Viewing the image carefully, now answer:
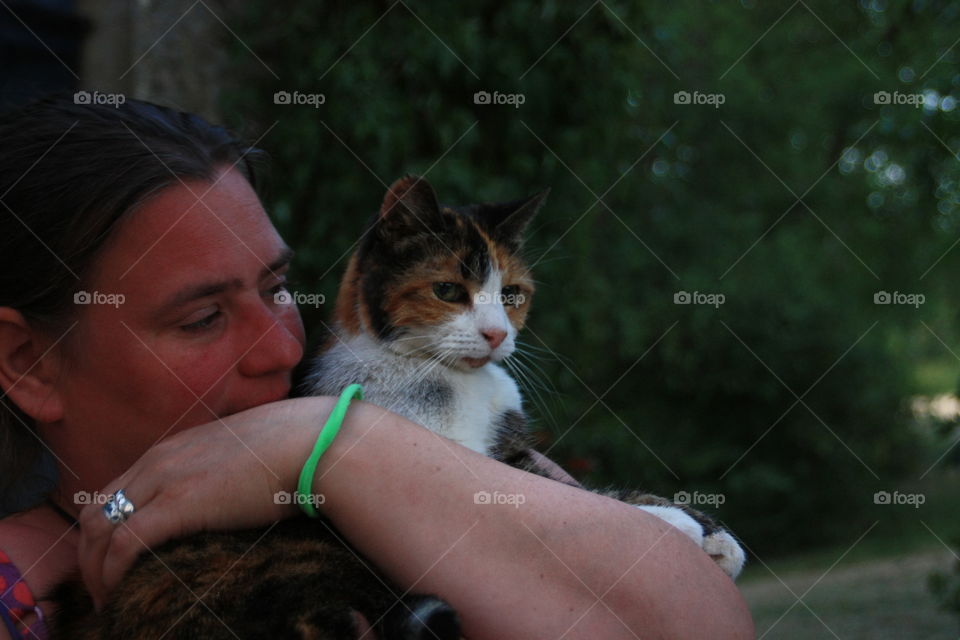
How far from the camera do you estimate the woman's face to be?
1.56 metres

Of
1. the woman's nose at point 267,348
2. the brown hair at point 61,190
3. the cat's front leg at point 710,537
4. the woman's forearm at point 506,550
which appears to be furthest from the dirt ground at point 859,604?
the brown hair at point 61,190

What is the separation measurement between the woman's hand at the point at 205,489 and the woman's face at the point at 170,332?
143 millimetres

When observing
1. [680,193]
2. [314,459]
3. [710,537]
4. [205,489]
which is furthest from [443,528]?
[680,193]

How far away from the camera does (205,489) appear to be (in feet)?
4.73

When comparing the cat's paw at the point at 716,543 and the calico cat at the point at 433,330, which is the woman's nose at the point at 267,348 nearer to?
the calico cat at the point at 433,330

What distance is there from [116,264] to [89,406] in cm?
27

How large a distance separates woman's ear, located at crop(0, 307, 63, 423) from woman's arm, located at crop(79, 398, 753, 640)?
276 millimetres

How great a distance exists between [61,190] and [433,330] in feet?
3.09

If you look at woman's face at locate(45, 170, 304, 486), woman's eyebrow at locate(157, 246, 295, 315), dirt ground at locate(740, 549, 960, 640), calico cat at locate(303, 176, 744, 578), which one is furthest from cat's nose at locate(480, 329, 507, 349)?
dirt ground at locate(740, 549, 960, 640)

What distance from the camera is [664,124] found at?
7.89 metres

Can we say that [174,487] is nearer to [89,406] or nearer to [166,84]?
[89,406]

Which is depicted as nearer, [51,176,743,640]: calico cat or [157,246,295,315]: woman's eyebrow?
[51,176,743,640]: calico cat

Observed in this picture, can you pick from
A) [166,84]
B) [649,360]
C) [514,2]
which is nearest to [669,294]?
[649,360]

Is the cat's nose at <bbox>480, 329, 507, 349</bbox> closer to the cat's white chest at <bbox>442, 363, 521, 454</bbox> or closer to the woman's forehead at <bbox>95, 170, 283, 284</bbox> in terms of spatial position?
the cat's white chest at <bbox>442, 363, 521, 454</bbox>
